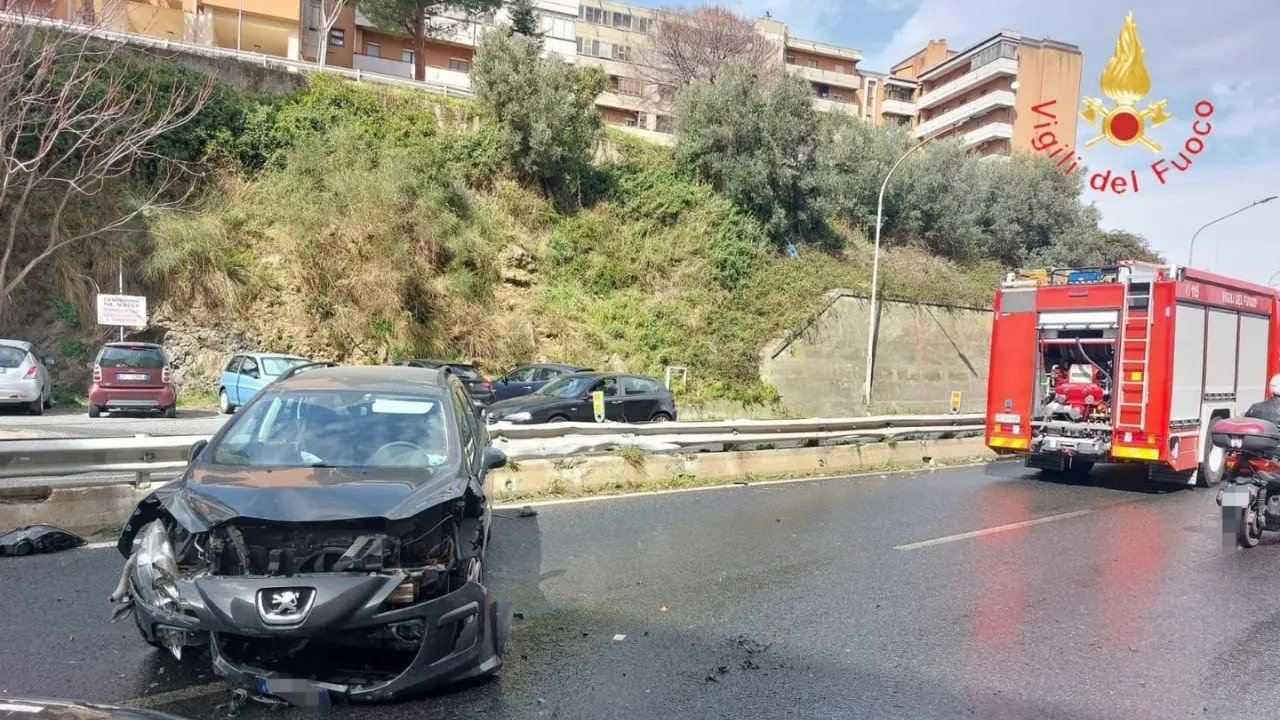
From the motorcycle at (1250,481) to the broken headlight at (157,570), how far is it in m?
9.06

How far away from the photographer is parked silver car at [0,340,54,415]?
56.0ft

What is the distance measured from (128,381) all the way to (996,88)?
60830 mm

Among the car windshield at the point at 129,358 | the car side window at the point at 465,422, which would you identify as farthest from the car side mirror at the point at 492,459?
the car windshield at the point at 129,358

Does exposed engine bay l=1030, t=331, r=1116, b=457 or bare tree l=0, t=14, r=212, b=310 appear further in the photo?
bare tree l=0, t=14, r=212, b=310

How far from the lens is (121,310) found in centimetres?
2036

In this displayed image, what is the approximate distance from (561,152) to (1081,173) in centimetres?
2794

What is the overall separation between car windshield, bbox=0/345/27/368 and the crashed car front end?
53.3 ft

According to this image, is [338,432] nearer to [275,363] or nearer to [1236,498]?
[1236,498]

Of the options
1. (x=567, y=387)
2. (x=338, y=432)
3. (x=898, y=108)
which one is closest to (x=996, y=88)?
(x=898, y=108)

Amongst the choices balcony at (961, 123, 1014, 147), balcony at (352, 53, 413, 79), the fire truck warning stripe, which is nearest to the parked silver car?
the fire truck warning stripe

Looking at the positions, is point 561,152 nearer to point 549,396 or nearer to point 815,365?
point 815,365

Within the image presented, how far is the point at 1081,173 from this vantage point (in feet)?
138

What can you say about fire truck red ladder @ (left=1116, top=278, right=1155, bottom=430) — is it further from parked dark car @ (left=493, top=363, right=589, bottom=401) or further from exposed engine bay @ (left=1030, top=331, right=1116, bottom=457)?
parked dark car @ (left=493, top=363, right=589, bottom=401)

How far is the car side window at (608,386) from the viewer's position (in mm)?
17158
